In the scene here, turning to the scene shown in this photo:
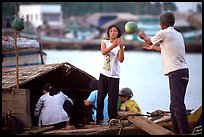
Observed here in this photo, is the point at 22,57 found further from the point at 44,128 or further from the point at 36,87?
the point at 44,128

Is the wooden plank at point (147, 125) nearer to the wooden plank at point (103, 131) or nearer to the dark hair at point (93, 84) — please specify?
the wooden plank at point (103, 131)

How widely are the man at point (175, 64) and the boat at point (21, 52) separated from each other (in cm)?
426

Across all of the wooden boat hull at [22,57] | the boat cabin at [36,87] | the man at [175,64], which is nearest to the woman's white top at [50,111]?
the boat cabin at [36,87]

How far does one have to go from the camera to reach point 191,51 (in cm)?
4850

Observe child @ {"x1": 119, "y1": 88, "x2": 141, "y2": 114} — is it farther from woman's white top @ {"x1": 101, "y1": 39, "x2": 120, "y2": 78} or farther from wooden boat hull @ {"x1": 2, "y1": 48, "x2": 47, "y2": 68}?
wooden boat hull @ {"x1": 2, "y1": 48, "x2": 47, "y2": 68}

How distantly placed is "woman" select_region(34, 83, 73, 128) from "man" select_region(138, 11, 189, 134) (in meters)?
1.62

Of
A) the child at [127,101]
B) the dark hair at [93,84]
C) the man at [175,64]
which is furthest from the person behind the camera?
the child at [127,101]

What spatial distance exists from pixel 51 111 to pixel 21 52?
447cm

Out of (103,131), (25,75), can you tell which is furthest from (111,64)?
(25,75)

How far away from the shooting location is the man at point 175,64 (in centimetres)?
638

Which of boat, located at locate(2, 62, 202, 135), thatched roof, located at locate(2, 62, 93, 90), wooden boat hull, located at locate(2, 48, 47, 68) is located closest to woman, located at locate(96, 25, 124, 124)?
boat, located at locate(2, 62, 202, 135)

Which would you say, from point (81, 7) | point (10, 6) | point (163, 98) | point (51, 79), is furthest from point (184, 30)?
point (51, 79)

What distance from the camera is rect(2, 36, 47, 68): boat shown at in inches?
425

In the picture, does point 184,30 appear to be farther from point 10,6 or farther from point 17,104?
point 17,104
